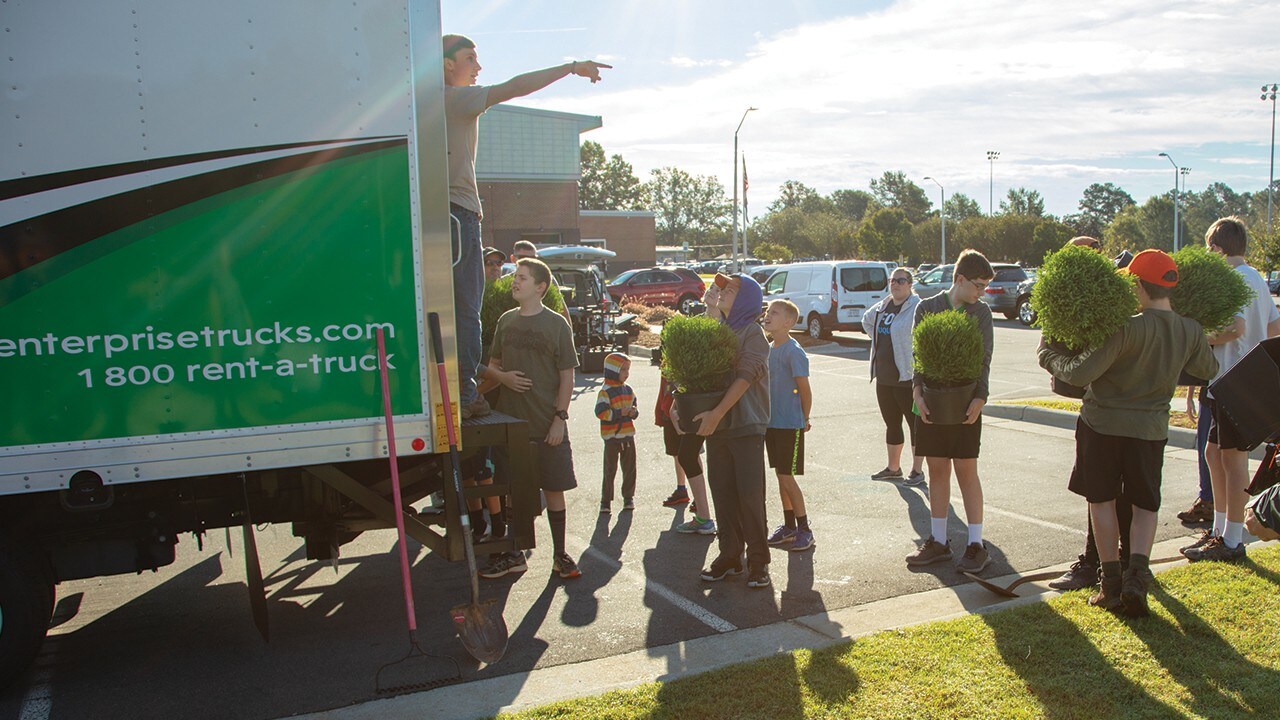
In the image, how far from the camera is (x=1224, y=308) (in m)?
5.07

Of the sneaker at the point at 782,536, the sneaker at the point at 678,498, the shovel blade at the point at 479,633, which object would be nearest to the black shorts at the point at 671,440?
the sneaker at the point at 678,498

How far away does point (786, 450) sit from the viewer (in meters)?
6.21

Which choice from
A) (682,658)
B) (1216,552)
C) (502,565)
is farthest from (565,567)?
(1216,552)

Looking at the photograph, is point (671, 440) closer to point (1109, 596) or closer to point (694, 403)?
point (694, 403)

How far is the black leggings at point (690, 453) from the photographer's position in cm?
626

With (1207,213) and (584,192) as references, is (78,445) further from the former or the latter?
(1207,213)

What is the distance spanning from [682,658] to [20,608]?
3.01 m

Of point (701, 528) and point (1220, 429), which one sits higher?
point (1220, 429)

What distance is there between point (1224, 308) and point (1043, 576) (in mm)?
1787

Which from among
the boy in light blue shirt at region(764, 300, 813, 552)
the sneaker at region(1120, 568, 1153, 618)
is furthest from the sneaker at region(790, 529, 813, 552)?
the sneaker at region(1120, 568, 1153, 618)

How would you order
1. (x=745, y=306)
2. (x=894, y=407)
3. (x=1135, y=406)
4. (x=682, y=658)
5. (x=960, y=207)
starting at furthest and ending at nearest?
(x=960, y=207) → (x=894, y=407) → (x=745, y=306) → (x=1135, y=406) → (x=682, y=658)

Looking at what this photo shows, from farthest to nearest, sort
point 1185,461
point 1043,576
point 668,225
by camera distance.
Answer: point 668,225 → point 1185,461 → point 1043,576

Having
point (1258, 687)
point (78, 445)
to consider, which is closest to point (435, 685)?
point (78, 445)

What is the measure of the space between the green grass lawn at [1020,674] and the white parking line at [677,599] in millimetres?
660
